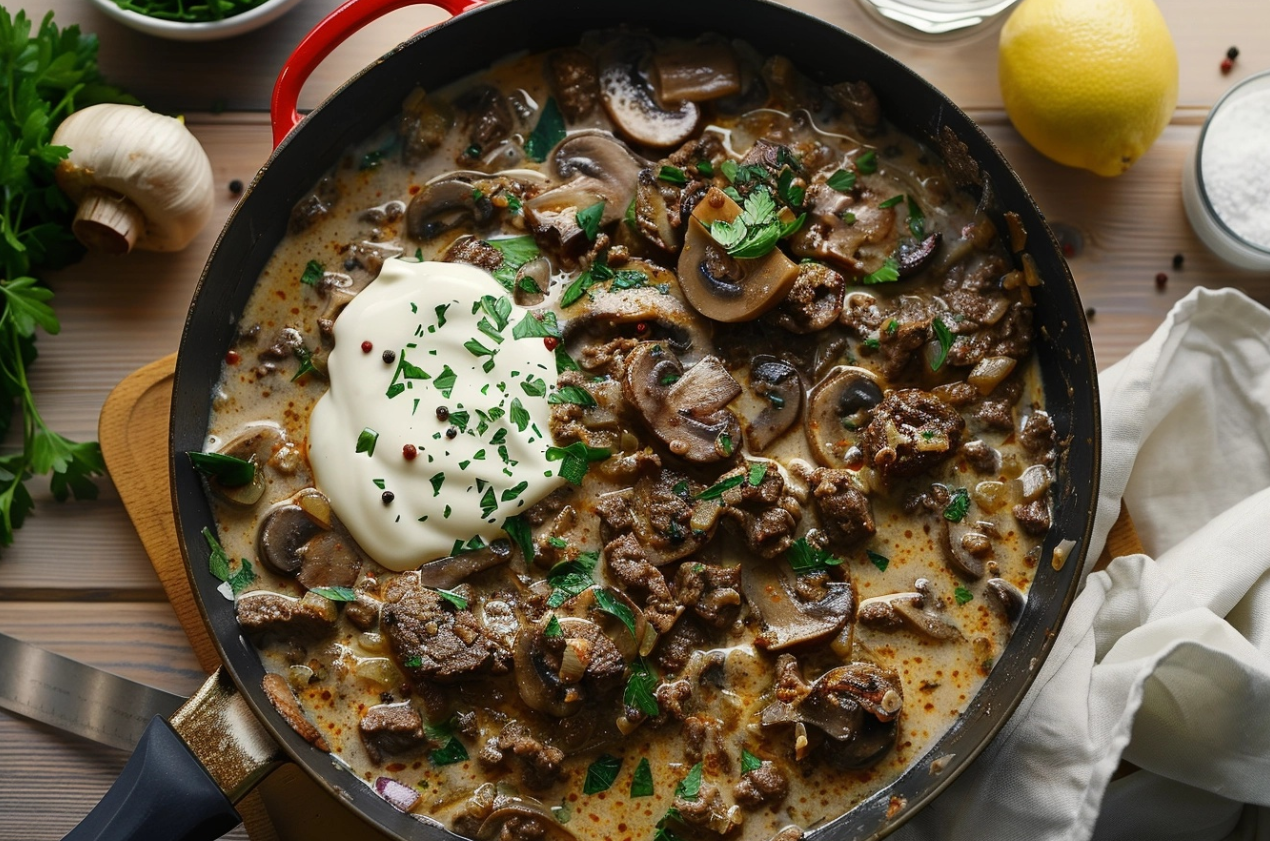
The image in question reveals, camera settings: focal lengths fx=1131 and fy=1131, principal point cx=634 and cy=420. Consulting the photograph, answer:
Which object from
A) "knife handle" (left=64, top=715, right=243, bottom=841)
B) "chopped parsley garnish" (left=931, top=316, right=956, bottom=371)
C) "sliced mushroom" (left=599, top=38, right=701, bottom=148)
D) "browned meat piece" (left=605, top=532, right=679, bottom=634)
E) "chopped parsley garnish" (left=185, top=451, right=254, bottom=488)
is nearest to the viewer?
"knife handle" (left=64, top=715, right=243, bottom=841)

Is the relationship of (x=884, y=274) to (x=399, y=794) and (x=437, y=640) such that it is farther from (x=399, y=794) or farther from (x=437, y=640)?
(x=399, y=794)

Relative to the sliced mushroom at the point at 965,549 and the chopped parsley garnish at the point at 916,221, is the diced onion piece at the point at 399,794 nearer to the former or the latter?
the sliced mushroom at the point at 965,549

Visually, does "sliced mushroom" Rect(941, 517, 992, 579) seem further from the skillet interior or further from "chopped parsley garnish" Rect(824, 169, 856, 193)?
"chopped parsley garnish" Rect(824, 169, 856, 193)

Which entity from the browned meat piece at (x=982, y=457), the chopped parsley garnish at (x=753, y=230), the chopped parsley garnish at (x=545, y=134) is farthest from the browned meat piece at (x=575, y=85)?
the browned meat piece at (x=982, y=457)

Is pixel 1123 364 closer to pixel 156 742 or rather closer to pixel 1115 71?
pixel 1115 71

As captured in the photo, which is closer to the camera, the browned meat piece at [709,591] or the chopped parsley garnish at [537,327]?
the browned meat piece at [709,591]

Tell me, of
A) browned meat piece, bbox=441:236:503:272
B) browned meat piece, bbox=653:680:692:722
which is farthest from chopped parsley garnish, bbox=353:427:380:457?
browned meat piece, bbox=653:680:692:722
